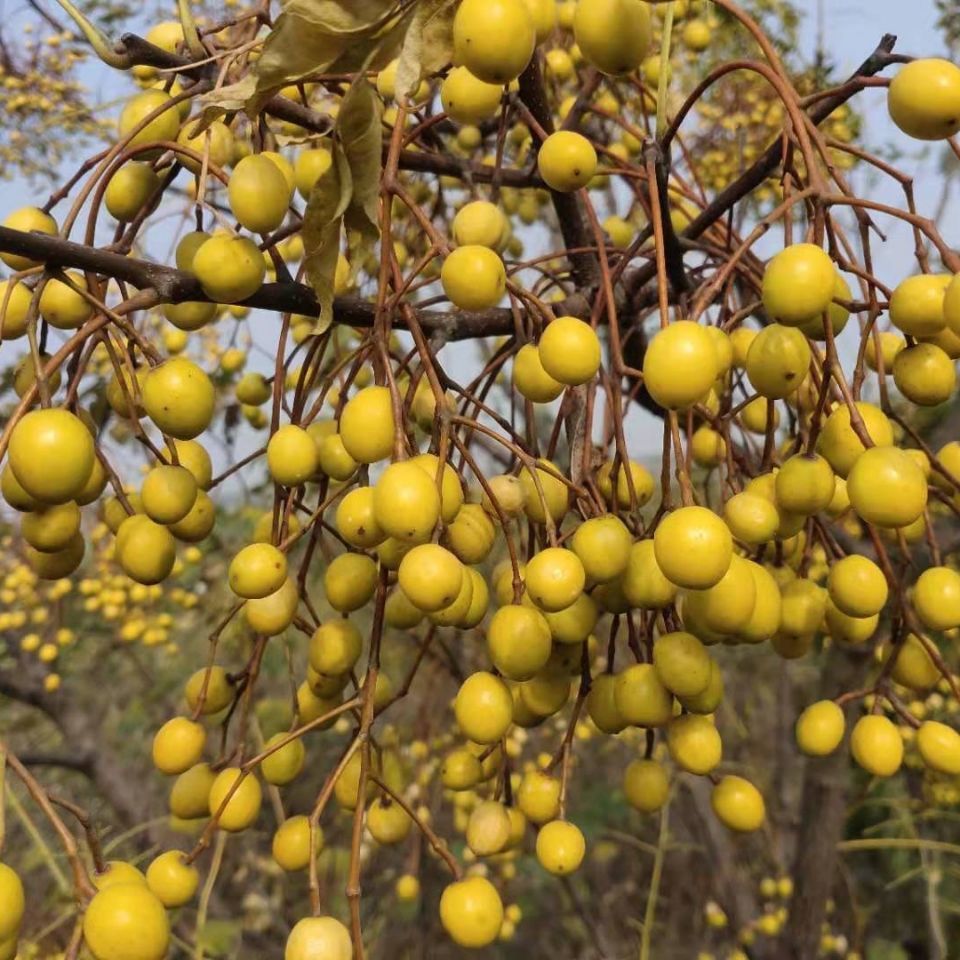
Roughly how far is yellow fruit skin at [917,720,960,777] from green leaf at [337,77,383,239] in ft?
1.75

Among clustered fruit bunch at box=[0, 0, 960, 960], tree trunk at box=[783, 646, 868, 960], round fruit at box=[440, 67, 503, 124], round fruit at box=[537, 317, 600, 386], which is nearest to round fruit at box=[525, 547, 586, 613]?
clustered fruit bunch at box=[0, 0, 960, 960]

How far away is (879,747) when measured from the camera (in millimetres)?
582

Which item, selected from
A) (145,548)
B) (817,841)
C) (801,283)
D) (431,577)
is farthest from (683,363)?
(817,841)

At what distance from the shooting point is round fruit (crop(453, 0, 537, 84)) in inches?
15.1

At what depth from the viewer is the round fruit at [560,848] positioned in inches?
21.4

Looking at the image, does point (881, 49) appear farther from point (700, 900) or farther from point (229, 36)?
point (700, 900)

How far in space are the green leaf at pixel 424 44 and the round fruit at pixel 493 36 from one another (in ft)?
0.07

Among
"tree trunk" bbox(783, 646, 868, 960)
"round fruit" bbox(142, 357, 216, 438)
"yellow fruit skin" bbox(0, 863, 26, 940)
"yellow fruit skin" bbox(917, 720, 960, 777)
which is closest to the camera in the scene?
"yellow fruit skin" bbox(0, 863, 26, 940)

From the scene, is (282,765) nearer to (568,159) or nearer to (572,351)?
(572,351)

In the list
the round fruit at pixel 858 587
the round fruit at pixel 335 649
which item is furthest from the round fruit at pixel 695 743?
the round fruit at pixel 335 649

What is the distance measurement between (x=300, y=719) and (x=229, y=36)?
975mm

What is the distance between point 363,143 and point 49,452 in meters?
0.24

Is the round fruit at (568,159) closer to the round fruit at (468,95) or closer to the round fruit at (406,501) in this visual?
the round fruit at (468,95)

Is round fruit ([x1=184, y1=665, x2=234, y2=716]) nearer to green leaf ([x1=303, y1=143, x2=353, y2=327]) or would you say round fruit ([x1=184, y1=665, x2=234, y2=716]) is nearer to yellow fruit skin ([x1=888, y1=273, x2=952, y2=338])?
green leaf ([x1=303, y1=143, x2=353, y2=327])
